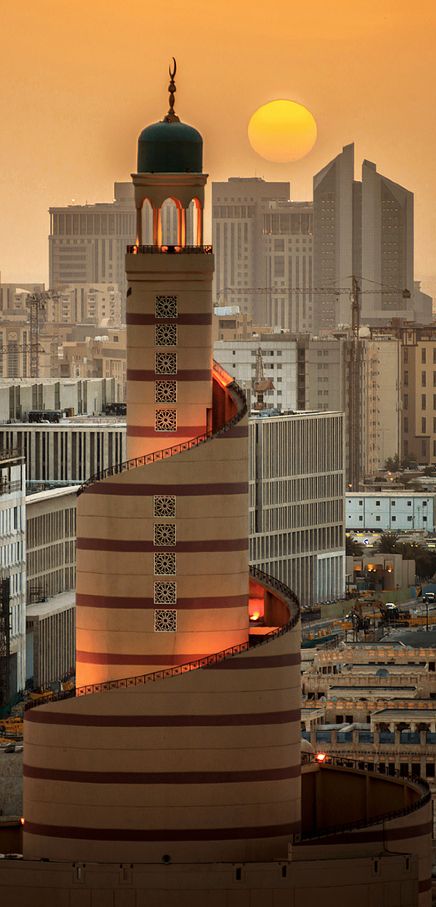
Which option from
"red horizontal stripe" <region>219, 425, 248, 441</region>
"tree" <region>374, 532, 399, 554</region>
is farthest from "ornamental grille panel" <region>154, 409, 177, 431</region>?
"tree" <region>374, 532, 399, 554</region>

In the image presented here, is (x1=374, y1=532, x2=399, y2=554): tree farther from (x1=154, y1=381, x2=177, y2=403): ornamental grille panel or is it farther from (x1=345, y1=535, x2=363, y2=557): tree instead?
(x1=154, y1=381, x2=177, y2=403): ornamental grille panel

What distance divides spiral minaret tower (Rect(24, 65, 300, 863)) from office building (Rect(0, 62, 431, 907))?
0.10 ft

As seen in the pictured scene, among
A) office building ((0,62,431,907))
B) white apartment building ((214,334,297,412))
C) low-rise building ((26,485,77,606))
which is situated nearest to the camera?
office building ((0,62,431,907))

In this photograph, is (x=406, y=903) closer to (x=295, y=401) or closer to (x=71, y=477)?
(x=71, y=477)

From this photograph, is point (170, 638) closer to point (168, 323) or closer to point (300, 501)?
point (168, 323)

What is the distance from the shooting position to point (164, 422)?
54.0 m

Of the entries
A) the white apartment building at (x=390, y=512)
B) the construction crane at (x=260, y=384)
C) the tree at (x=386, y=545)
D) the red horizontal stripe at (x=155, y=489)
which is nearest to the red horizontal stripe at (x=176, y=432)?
the red horizontal stripe at (x=155, y=489)

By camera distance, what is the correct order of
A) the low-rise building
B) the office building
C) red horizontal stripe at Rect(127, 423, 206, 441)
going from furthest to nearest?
the low-rise building, red horizontal stripe at Rect(127, 423, 206, 441), the office building

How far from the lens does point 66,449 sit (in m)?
128

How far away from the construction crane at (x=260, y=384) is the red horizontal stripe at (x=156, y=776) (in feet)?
340

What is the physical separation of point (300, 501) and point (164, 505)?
94508 mm

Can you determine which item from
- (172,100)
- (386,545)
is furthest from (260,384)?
(172,100)

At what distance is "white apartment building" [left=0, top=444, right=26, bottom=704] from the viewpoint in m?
102

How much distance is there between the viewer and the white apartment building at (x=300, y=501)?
465ft
